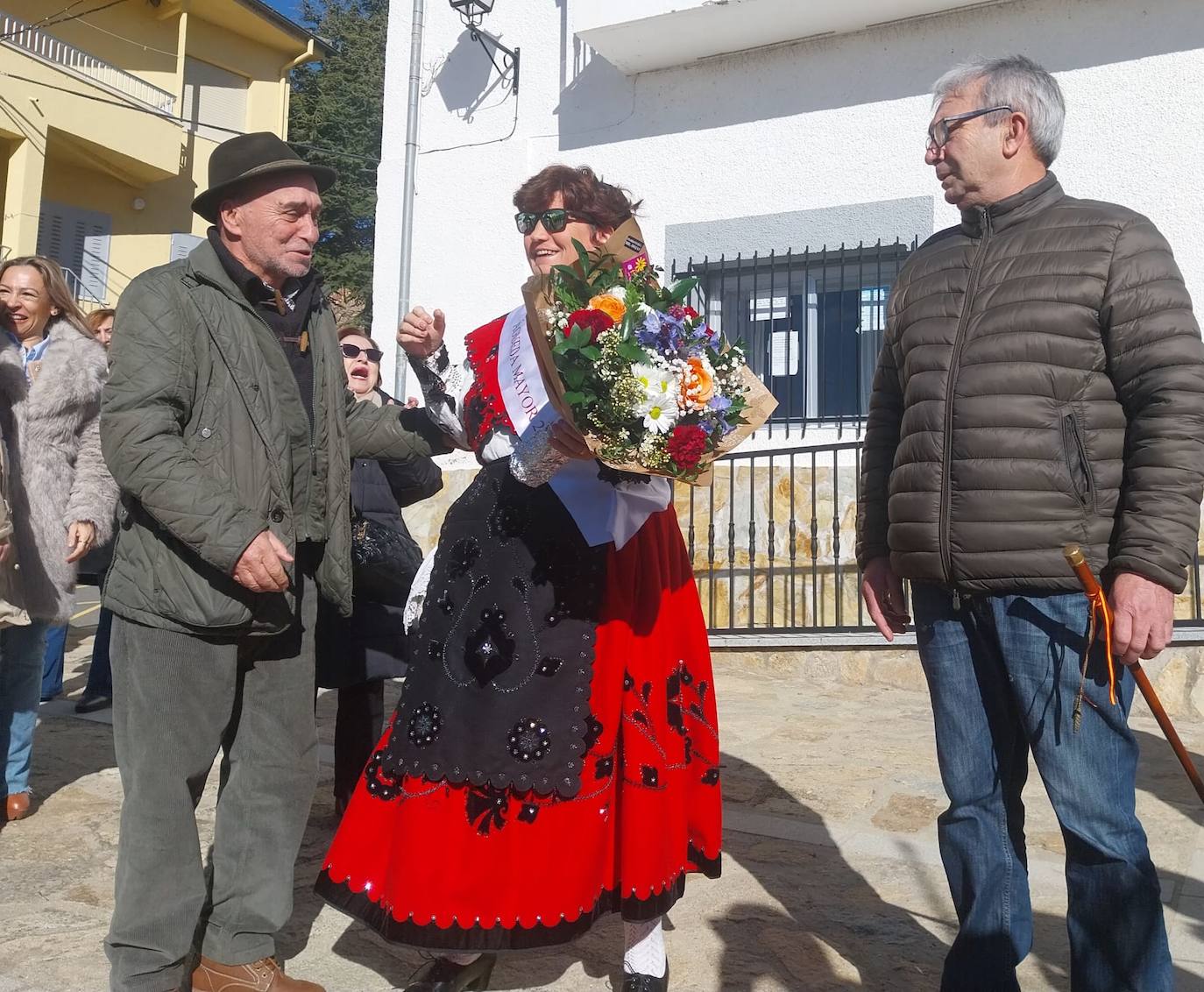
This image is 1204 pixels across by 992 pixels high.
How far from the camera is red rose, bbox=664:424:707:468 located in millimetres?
2305

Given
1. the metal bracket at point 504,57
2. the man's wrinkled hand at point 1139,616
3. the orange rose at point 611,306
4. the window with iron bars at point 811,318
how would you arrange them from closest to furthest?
the man's wrinkled hand at point 1139,616
the orange rose at point 611,306
the window with iron bars at point 811,318
the metal bracket at point 504,57

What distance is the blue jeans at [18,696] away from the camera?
14.0ft

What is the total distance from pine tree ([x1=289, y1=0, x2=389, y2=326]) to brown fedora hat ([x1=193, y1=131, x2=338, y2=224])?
24.5m

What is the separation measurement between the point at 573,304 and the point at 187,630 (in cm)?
117

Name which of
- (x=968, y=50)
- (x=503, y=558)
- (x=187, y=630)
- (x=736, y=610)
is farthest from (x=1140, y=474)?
(x=968, y=50)

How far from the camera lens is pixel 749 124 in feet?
29.8

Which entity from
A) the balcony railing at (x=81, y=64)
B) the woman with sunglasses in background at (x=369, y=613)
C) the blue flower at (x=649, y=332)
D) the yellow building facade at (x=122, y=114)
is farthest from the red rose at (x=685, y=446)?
the balcony railing at (x=81, y=64)

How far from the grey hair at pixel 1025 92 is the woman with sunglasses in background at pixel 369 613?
2160 millimetres

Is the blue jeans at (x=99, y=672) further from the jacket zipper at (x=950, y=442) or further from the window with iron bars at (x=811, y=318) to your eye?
the window with iron bars at (x=811, y=318)

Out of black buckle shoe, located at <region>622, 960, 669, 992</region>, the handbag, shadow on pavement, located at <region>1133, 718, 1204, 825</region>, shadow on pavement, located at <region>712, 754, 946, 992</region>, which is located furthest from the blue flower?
shadow on pavement, located at <region>1133, 718, 1204, 825</region>

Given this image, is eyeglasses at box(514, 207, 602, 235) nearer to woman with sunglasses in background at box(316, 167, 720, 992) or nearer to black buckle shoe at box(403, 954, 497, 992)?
woman with sunglasses in background at box(316, 167, 720, 992)

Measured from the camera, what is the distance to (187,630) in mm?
2604

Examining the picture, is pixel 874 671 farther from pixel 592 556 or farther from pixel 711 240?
pixel 592 556

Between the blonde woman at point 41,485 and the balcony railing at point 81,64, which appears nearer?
the blonde woman at point 41,485
